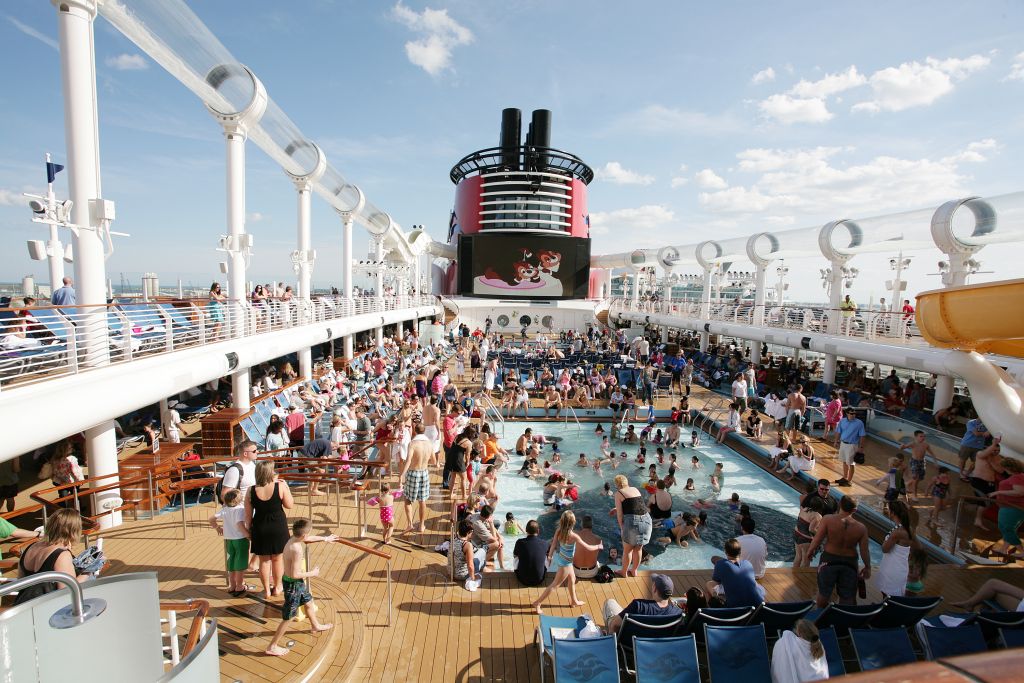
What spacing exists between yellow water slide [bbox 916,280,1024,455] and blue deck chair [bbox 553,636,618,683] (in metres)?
5.76

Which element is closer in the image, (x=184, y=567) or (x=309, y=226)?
(x=184, y=567)

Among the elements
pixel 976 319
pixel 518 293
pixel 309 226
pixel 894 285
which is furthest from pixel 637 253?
pixel 976 319

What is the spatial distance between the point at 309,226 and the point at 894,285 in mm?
23424

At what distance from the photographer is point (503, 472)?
973 cm

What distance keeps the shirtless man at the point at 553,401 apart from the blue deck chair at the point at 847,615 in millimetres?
9311

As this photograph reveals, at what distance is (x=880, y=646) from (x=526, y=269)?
29958 millimetres

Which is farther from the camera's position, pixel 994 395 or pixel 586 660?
pixel 994 395

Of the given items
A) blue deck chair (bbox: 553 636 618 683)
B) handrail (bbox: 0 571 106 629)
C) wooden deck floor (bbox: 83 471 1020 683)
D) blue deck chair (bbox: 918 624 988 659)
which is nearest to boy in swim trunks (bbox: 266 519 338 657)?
wooden deck floor (bbox: 83 471 1020 683)

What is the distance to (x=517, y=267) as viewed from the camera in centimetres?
3275

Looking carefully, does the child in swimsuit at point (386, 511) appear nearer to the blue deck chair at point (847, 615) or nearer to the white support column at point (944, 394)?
the blue deck chair at point (847, 615)

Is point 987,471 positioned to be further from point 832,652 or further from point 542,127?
point 542,127

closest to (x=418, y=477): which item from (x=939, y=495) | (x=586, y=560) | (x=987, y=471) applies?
(x=586, y=560)

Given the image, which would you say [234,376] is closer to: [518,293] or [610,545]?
[610,545]

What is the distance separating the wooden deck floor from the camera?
3.77m
